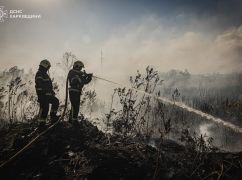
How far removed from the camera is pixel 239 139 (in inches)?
3994

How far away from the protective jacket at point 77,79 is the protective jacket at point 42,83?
0.81 meters

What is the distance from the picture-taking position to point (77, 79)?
951 centimetres

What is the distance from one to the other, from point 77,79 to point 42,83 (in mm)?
1285

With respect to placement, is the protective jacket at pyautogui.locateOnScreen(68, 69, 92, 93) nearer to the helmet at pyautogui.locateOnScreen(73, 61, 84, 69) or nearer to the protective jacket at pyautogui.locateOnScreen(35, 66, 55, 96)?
the helmet at pyautogui.locateOnScreen(73, 61, 84, 69)

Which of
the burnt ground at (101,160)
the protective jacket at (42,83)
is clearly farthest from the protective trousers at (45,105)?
→ the burnt ground at (101,160)

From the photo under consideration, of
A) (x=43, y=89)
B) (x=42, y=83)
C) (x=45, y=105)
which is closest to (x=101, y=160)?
(x=45, y=105)

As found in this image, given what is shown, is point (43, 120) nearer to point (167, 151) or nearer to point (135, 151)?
point (135, 151)

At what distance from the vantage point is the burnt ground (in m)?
6.60

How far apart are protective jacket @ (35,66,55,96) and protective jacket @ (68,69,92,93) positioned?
2.65 ft

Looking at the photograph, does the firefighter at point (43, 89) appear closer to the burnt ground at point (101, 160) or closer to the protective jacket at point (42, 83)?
the protective jacket at point (42, 83)

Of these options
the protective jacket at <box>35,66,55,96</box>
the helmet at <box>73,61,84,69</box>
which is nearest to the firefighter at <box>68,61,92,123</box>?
the helmet at <box>73,61,84,69</box>

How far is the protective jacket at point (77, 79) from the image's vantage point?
9527mm

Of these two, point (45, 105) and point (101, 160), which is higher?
point (45, 105)

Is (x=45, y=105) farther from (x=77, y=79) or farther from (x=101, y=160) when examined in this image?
(x=101, y=160)
